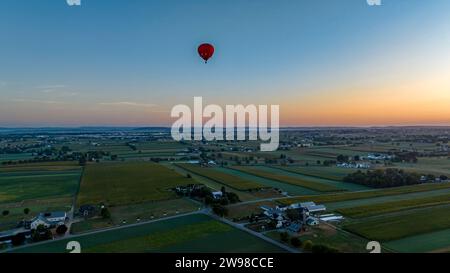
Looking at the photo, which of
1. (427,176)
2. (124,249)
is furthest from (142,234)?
(427,176)

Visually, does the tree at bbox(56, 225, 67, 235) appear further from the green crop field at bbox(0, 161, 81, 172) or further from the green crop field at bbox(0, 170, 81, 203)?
the green crop field at bbox(0, 161, 81, 172)

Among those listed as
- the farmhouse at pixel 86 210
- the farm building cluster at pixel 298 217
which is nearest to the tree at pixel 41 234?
the farmhouse at pixel 86 210

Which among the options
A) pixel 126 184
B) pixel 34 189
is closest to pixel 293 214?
pixel 126 184

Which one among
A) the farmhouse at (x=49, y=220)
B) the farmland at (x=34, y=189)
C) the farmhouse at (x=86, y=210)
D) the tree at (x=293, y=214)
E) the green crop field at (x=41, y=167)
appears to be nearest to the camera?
the farmhouse at (x=49, y=220)

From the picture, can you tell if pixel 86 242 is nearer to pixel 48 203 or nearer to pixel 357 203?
pixel 48 203

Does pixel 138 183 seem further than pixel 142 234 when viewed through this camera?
Yes

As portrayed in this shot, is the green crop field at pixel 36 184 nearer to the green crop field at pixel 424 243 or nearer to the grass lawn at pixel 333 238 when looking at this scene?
the grass lawn at pixel 333 238
